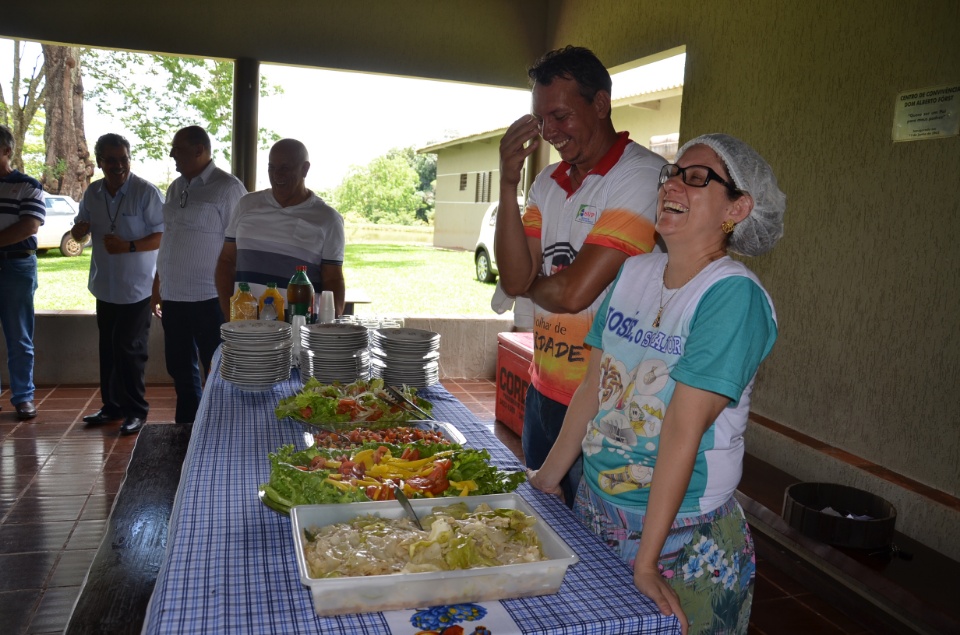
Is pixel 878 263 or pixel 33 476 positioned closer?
pixel 878 263

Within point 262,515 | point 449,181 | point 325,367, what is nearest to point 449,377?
point 325,367

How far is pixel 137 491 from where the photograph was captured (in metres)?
2.41

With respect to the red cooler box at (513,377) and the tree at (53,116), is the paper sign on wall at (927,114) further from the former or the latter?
the tree at (53,116)

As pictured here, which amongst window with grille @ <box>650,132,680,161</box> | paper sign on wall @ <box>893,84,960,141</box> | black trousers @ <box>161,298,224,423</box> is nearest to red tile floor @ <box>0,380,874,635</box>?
black trousers @ <box>161,298,224,423</box>

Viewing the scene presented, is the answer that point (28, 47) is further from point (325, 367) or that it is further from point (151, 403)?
point (325, 367)

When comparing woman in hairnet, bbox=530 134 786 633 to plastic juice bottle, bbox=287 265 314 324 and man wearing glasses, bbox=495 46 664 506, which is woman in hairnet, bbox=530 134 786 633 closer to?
man wearing glasses, bbox=495 46 664 506

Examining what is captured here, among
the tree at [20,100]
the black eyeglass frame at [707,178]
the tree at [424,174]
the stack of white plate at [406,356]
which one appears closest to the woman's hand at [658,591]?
the black eyeglass frame at [707,178]

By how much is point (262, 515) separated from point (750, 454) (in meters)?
2.81

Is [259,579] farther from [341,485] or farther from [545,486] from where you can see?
[545,486]

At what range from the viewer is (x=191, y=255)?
13.4 feet

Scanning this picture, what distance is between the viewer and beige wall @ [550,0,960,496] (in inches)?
107

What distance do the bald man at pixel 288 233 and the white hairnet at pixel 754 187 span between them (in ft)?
8.22

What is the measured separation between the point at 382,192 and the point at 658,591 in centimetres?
1306

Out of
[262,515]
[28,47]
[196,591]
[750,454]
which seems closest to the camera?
[196,591]
